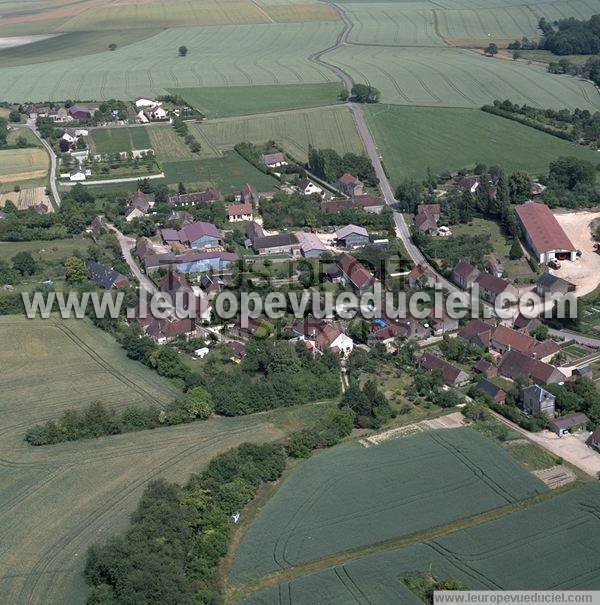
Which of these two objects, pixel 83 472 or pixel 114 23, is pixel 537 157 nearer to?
pixel 83 472

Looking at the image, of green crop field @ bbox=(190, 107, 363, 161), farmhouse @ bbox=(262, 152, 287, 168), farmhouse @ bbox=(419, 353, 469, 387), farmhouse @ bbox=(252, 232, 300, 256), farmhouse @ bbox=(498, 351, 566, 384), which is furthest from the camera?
green crop field @ bbox=(190, 107, 363, 161)

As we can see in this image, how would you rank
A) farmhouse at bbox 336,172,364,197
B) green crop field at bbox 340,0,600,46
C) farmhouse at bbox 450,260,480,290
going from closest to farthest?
1. farmhouse at bbox 450,260,480,290
2. farmhouse at bbox 336,172,364,197
3. green crop field at bbox 340,0,600,46

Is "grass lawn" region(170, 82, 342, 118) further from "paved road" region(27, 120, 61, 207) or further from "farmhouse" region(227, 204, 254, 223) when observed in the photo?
"farmhouse" region(227, 204, 254, 223)

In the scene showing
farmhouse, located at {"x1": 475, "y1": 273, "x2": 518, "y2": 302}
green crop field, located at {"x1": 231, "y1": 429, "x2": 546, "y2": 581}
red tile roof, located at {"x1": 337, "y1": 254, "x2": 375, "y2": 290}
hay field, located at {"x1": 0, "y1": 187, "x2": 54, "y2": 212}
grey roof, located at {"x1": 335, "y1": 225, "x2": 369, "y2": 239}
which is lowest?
green crop field, located at {"x1": 231, "y1": 429, "x2": 546, "y2": 581}

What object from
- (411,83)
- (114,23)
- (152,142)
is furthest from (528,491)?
(114,23)

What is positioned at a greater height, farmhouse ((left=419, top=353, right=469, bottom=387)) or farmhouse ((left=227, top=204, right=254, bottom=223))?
farmhouse ((left=227, top=204, right=254, bottom=223))

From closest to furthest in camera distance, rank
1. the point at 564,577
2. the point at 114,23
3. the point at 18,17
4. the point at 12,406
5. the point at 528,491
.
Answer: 1. the point at 564,577
2. the point at 528,491
3. the point at 12,406
4. the point at 114,23
5. the point at 18,17

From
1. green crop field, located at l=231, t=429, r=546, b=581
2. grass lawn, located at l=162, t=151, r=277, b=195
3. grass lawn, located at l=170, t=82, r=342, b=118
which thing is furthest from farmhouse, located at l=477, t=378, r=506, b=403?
grass lawn, located at l=170, t=82, r=342, b=118

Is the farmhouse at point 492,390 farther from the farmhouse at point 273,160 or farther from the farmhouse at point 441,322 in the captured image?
the farmhouse at point 273,160

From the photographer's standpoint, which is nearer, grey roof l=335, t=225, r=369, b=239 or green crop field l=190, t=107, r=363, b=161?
grey roof l=335, t=225, r=369, b=239
